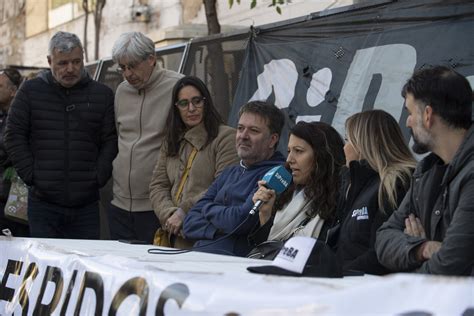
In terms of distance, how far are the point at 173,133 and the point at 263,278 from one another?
3545 mm

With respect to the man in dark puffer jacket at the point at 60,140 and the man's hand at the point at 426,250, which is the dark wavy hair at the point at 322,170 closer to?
the man's hand at the point at 426,250

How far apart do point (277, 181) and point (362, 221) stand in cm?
48

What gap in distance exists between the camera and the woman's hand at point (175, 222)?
611cm

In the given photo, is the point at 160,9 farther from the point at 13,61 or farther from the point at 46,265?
the point at 46,265

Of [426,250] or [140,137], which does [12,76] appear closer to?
[140,137]

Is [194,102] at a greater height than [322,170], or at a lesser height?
greater

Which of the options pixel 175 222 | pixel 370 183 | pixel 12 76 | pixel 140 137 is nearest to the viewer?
pixel 370 183

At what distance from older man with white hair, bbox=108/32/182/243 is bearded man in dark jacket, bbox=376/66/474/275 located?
2.73 metres

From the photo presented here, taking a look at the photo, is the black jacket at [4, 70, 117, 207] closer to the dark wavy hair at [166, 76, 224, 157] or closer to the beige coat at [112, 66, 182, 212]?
the beige coat at [112, 66, 182, 212]

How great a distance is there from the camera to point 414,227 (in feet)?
14.2

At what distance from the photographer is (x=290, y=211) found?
17.3ft

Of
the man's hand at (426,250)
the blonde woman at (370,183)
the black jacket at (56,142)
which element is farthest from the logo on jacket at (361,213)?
the black jacket at (56,142)

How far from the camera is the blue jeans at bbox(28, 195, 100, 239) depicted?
23.1 ft

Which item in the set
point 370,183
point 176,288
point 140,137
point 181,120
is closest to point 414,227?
point 370,183
